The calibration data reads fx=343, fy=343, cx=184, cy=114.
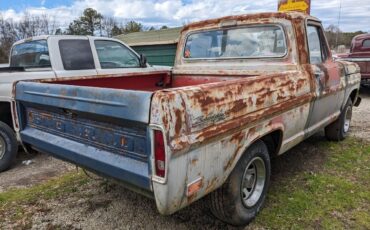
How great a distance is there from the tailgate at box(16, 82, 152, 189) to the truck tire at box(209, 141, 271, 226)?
848 mm

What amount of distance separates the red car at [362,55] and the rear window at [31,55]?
8665mm

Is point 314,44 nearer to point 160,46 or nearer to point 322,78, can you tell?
point 322,78

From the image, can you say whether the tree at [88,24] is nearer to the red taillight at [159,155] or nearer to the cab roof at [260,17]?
the cab roof at [260,17]

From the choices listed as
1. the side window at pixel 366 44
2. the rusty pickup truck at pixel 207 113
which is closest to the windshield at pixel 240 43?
the rusty pickup truck at pixel 207 113

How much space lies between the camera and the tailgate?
2262 mm

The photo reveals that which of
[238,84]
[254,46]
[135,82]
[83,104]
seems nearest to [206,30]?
[254,46]

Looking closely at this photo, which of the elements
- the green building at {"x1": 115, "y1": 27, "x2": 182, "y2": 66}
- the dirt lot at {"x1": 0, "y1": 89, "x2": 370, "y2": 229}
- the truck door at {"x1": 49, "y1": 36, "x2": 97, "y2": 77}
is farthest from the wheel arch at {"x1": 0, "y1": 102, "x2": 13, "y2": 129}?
the green building at {"x1": 115, "y1": 27, "x2": 182, "y2": 66}

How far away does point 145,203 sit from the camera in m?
3.58

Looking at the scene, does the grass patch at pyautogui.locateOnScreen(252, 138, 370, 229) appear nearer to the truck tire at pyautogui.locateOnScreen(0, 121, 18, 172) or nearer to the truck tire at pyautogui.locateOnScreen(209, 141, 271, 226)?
the truck tire at pyautogui.locateOnScreen(209, 141, 271, 226)

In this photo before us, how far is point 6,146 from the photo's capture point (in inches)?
187

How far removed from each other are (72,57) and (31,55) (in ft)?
2.29

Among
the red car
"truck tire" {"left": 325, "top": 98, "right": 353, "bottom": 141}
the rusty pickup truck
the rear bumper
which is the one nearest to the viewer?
the rusty pickup truck

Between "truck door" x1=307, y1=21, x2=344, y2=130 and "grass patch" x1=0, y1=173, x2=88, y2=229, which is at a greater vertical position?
"truck door" x1=307, y1=21, x2=344, y2=130

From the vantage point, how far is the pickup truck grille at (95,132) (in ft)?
7.73
